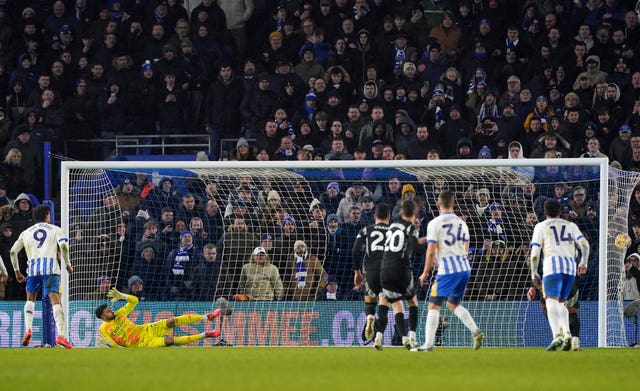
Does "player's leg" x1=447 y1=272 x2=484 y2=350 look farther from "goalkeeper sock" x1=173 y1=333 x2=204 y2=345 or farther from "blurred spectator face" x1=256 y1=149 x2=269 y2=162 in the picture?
"blurred spectator face" x1=256 y1=149 x2=269 y2=162

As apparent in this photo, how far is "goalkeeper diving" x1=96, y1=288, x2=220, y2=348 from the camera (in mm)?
17516

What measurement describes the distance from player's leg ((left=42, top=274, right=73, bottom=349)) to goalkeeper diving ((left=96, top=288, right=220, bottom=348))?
51 centimetres

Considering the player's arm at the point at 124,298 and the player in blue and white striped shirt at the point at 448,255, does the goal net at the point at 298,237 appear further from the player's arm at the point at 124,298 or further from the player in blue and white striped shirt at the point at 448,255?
the player in blue and white striped shirt at the point at 448,255

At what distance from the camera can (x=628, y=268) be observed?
61.9ft

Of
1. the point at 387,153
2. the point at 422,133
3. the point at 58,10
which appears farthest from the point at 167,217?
the point at 58,10

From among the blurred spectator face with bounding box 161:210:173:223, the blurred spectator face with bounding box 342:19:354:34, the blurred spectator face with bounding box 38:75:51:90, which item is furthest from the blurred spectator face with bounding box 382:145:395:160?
the blurred spectator face with bounding box 38:75:51:90

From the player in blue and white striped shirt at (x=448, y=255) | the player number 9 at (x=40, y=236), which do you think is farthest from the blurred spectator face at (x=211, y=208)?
the player in blue and white striped shirt at (x=448, y=255)

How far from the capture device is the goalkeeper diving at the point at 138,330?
57.5ft

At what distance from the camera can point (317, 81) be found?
22438 millimetres

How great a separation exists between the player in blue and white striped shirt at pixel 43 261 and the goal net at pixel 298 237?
80 centimetres

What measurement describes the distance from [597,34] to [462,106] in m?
2.84

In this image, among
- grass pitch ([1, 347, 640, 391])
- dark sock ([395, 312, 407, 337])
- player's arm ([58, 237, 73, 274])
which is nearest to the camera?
grass pitch ([1, 347, 640, 391])

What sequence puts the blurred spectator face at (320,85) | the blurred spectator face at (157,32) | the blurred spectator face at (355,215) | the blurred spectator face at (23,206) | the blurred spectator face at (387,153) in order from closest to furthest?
1. the blurred spectator face at (355,215)
2. the blurred spectator face at (23,206)
3. the blurred spectator face at (387,153)
4. the blurred spectator face at (320,85)
5. the blurred spectator face at (157,32)

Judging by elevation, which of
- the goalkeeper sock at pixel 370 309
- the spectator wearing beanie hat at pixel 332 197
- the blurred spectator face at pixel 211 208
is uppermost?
the spectator wearing beanie hat at pixel 332 197
